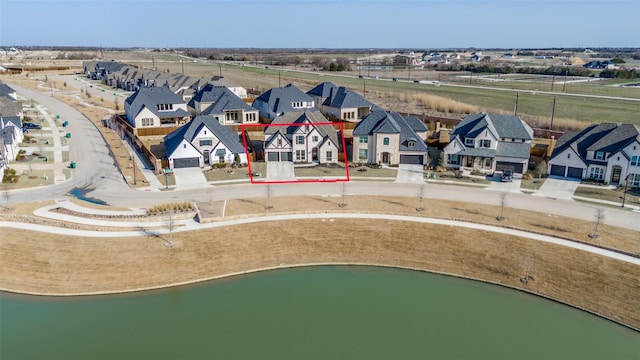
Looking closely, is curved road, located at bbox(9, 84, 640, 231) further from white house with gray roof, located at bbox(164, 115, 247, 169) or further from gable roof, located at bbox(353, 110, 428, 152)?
gable roof, located at bbox(353, 110, 428, 152)

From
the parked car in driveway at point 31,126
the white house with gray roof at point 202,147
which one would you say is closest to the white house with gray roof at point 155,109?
the parked car in driveway at point 31,126

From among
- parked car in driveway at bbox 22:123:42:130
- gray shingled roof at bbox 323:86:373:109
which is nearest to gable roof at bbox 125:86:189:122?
parked car in driveway at bbox 22:123:42:130

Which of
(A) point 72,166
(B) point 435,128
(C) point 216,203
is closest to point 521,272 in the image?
(C) point 216,203

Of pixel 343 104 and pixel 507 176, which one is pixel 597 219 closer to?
pixel 507 176

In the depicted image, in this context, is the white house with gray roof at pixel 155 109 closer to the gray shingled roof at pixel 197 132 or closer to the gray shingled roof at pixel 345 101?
the gray shingled roof at pixel 197 132

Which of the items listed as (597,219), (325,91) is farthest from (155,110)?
(597,219)
